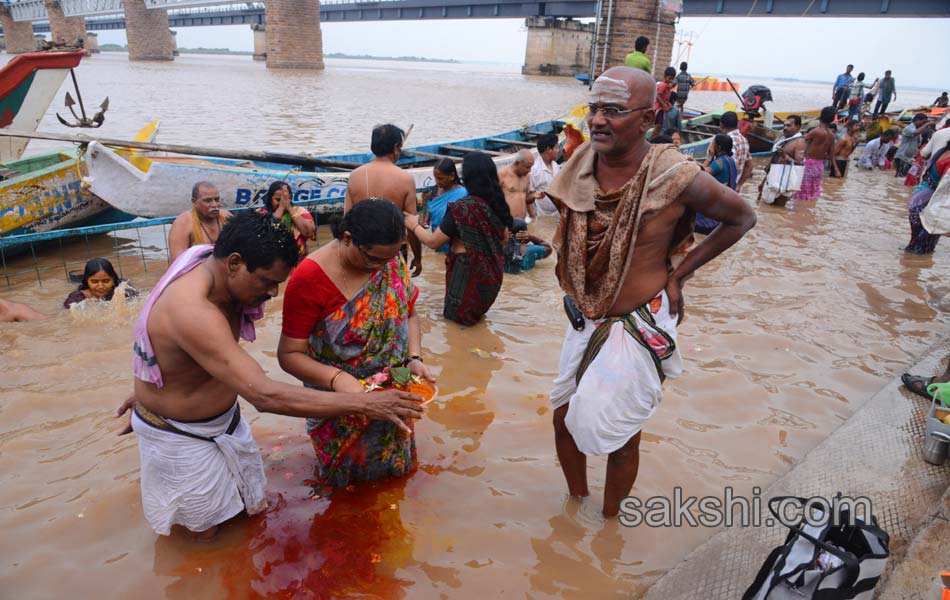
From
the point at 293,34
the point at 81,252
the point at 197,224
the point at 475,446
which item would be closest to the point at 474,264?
the point at 475,446

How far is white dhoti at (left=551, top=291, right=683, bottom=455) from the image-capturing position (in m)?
2.30

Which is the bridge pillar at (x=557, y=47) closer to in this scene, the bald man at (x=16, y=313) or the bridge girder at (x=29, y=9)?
the bridge girder at (x=29, y=9)

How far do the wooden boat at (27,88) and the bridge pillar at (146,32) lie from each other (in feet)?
185

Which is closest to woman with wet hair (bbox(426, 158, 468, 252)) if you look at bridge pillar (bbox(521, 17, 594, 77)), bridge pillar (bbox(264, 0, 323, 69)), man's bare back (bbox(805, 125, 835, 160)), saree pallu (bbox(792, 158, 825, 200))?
saree pallu (bbox(792, 158, 825, 200))

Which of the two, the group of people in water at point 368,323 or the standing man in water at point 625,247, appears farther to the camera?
the standing man in water at point 625,247

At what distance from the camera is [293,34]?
47656 millimetres

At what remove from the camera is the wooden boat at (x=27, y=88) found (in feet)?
24.3

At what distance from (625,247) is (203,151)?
6676mm

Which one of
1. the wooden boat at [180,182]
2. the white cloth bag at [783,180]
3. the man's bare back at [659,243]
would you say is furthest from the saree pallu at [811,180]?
the man's bare back at [659,243]

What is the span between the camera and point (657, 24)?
699 inches

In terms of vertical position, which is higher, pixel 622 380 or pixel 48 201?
pixel 622 380

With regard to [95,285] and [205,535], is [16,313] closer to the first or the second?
[95,285]

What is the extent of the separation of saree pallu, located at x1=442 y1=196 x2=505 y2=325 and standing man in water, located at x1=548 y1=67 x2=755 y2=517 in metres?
2.00

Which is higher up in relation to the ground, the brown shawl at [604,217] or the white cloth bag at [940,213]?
the brown shawl at [604,217]
